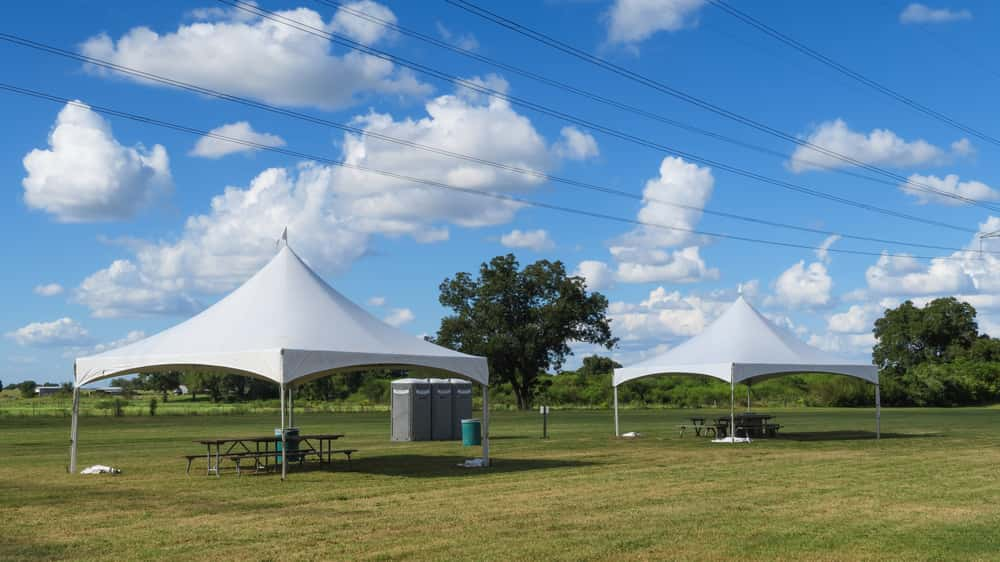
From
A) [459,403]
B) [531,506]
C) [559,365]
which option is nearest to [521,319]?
[559,365]

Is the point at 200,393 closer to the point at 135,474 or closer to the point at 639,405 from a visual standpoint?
the point at 639,405

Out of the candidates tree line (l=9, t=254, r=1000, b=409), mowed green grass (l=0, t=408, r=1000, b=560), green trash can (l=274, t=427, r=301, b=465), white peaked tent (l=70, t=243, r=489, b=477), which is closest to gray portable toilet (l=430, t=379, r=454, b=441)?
mowed green grass (l=0, t=408, r=1000, b=560)

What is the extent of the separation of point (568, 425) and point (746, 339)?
36.1 feet

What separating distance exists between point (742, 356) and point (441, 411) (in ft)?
27.9

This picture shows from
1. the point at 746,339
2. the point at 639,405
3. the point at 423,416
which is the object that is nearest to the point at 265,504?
the point at 423,416

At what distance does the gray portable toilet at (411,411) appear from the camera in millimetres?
28719

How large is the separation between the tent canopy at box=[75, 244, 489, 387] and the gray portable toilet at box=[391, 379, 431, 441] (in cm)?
851

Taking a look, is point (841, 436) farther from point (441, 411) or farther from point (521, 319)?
point (521, 319)

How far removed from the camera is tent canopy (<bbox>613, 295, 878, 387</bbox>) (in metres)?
27.7

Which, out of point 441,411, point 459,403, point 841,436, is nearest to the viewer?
point 441,411

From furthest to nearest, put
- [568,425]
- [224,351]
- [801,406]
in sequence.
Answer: [801,406] < [568,425] < [224,351]

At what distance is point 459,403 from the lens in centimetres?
2995

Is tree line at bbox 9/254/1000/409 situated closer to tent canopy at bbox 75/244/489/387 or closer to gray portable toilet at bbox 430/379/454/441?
gray portable toilet at bbox 430/379/454/441

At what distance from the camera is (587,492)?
1472 centimetres
